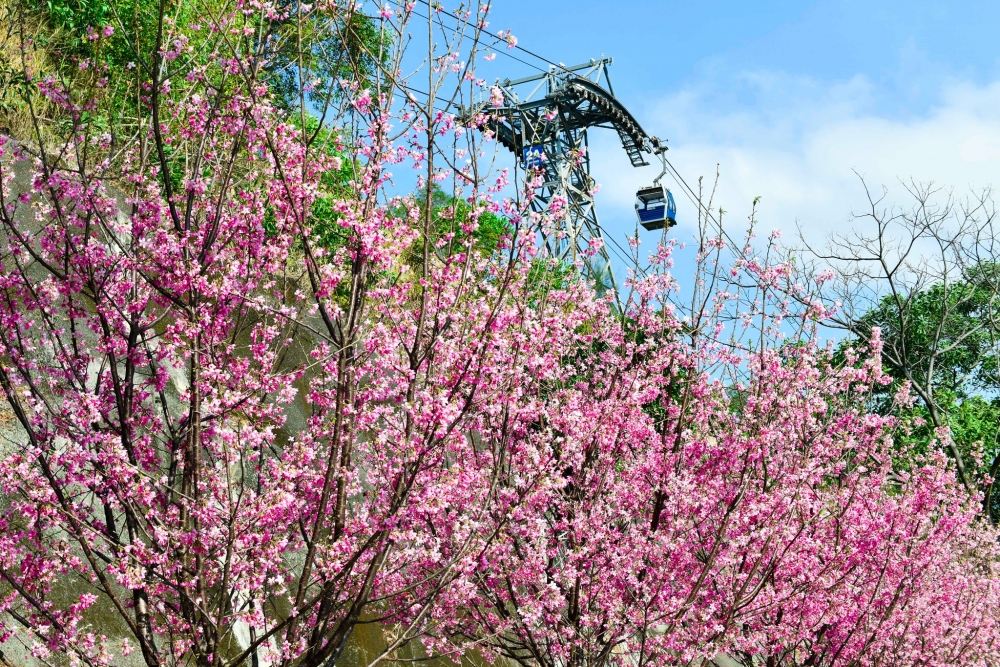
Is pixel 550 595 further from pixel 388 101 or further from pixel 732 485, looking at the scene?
pixel 388 101

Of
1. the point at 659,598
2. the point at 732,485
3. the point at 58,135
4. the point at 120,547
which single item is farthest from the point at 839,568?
the point at 58,135

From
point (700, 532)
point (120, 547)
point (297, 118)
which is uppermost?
point (297, 118)

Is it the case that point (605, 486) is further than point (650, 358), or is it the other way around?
point (650, 358)

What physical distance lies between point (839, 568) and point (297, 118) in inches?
591

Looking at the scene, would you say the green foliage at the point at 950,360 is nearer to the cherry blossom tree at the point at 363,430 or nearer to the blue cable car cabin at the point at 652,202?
the blue cable car cabin at the point at 652,202

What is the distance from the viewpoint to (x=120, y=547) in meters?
4.10

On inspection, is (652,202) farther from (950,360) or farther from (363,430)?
(363,430)

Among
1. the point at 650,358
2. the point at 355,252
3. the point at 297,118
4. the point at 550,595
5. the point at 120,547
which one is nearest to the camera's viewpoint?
the point at 120,547

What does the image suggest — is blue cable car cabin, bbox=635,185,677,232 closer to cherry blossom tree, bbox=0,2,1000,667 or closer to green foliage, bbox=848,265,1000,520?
green foliage, bbox=848,265,1000,520

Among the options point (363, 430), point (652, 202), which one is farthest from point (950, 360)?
point (363, 430)

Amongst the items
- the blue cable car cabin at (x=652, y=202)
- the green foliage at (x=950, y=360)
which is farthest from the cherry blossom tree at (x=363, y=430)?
the blue cable car cabin at (x=652, y=202)

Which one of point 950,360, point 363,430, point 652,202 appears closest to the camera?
point 363,430

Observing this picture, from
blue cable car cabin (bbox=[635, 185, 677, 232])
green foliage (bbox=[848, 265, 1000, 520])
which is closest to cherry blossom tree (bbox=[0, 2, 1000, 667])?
green foliage (bbox=[848, 265, 1000, 520])

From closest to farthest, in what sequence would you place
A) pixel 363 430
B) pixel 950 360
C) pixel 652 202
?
pixel 363 430 < pixel 950 360 < pixel 652 202
